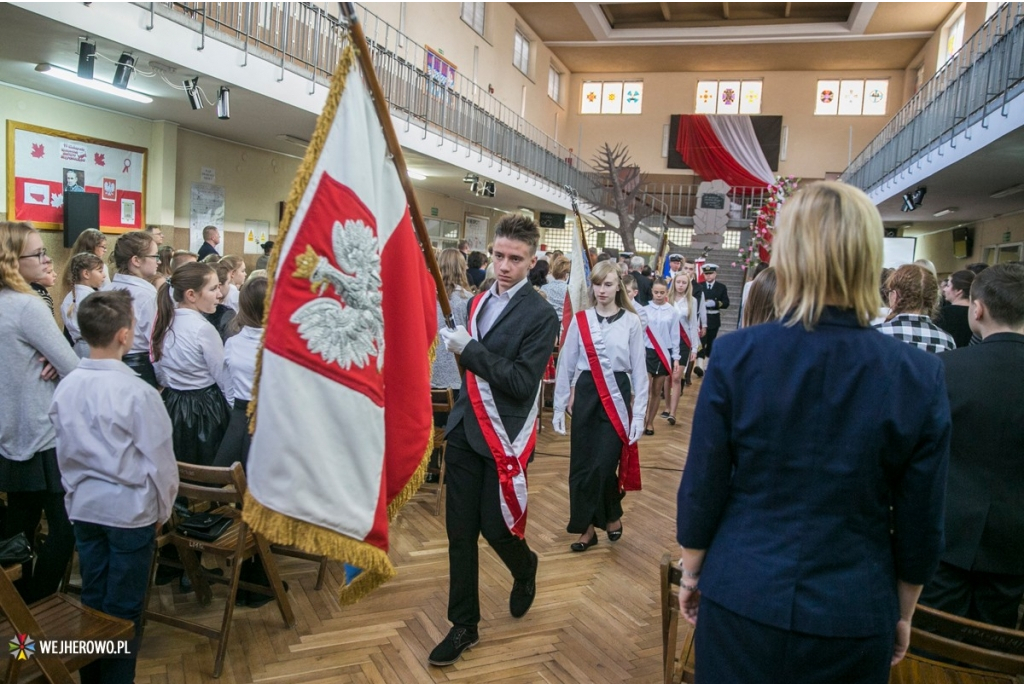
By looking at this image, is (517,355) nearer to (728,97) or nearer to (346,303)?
(346,303)

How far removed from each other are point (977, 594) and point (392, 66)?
10.2m

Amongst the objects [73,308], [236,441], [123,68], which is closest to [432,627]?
[236,441]

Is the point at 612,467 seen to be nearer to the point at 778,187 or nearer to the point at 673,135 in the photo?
the point at 778,187

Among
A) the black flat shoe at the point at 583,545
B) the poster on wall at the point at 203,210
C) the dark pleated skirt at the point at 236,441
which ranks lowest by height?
the black flat shoe at the point at 583,545

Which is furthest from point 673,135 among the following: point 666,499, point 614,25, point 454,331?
point 454,331

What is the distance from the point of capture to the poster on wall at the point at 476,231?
1777cm

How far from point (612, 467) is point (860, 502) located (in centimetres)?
272

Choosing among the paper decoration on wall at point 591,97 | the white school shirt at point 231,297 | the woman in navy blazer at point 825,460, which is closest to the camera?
the woman in navy blazer at point 825,460

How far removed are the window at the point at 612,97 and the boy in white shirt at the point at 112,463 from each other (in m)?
23.4

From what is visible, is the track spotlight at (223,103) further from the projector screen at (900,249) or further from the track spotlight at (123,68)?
the projector screen at (900,249)

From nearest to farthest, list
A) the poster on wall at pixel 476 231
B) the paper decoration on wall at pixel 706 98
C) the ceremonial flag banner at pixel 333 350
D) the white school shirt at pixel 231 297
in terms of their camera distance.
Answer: the ceremonial flag banner at pixel 333 350, the white school shirt at pixel 231 297, the poster on wall at pixel 476 231, the paper decoration on wall at pixel 706 98

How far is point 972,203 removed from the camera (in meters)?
11.4

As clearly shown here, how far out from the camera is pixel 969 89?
7.63 m

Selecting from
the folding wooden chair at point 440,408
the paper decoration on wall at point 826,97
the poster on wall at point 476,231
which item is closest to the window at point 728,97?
the paper decoration on wall at point 826,97
